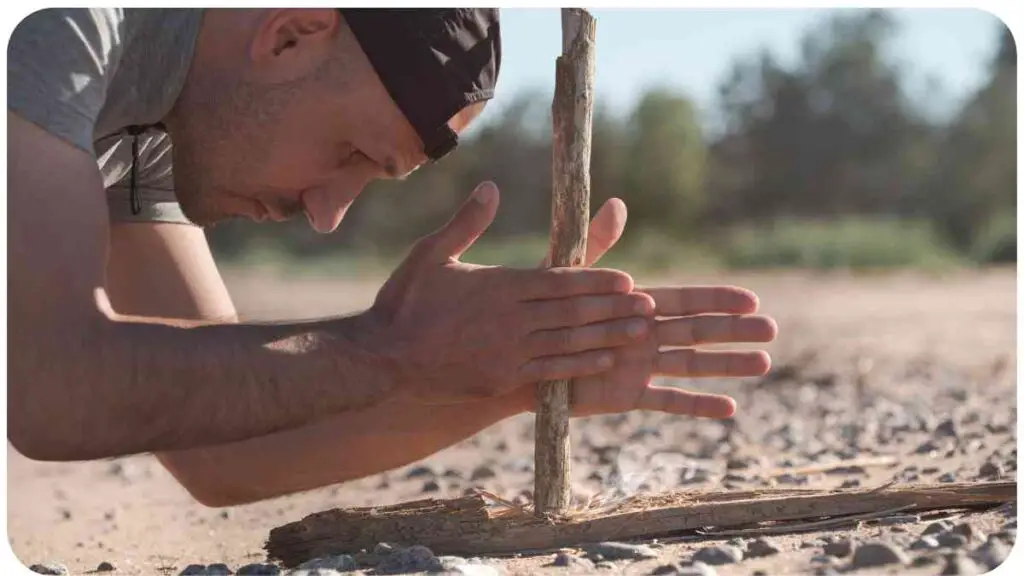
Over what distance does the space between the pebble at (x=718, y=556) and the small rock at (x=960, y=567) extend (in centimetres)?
48

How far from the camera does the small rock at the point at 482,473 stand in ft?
16.9

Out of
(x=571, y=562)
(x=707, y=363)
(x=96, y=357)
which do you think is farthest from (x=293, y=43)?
(x=571, y=562)

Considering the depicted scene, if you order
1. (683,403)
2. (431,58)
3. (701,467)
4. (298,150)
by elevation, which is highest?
(431,58)

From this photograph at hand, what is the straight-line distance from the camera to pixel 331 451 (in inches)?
144

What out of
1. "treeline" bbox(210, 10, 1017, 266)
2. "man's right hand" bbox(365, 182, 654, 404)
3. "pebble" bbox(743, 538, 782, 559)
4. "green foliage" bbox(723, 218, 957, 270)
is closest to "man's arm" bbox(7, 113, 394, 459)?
"man's right hand" bbox(365, 182, 654, 404)

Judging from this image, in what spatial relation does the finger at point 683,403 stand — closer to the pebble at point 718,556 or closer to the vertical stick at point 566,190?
the vertical stick at point 566,190

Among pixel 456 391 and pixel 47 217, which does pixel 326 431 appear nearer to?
pixel 456 391

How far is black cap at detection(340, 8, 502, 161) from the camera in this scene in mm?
3123

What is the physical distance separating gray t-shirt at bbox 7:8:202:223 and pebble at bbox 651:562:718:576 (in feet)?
5.24

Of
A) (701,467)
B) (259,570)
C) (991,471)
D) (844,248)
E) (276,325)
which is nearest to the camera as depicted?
(276,325)

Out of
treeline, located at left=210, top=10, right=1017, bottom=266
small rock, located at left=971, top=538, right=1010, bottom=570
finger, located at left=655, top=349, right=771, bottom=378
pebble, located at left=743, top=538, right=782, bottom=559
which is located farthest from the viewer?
treeline, located at left=210, top=10, right=1017, bottom=266

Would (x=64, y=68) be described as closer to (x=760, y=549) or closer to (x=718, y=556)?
(x=718, y=556)

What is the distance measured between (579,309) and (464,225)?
347 mm

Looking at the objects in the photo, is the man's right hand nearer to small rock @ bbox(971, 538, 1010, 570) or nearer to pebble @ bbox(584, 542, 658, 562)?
pebble @ bbox(584, 542, 658, 562)
